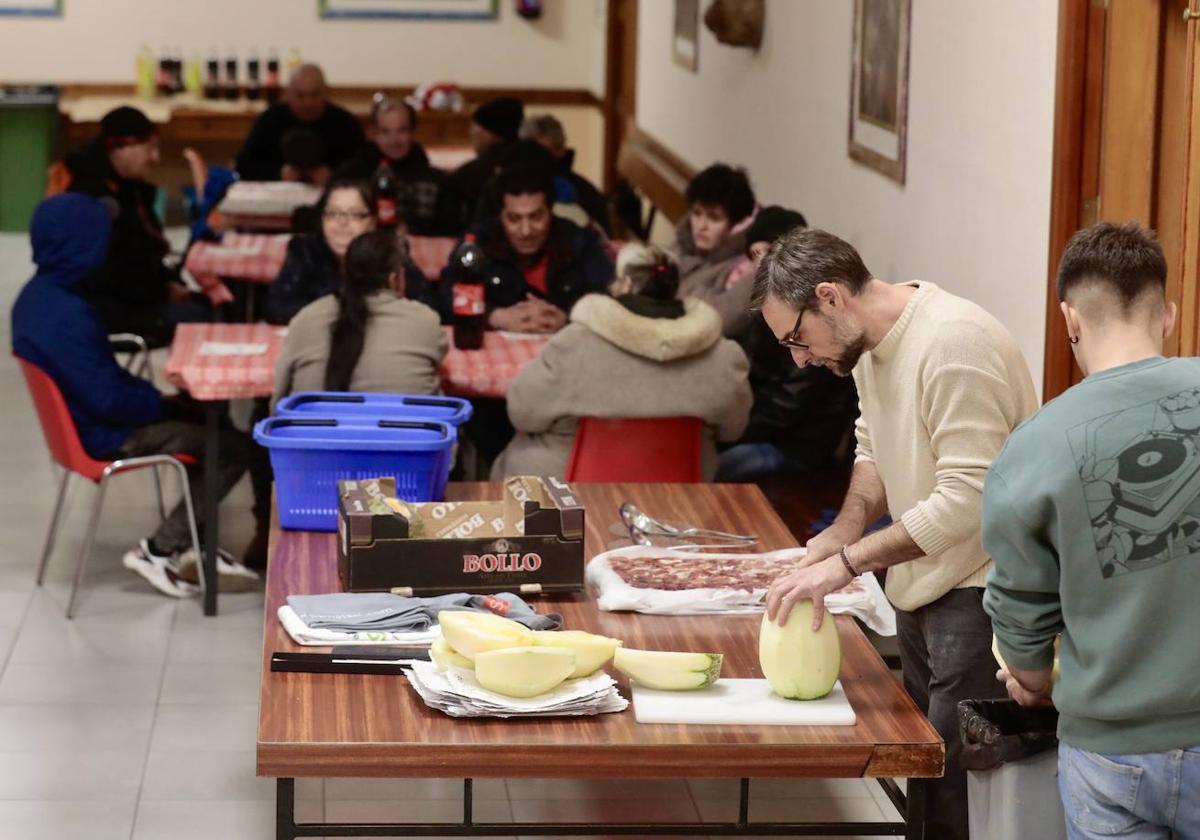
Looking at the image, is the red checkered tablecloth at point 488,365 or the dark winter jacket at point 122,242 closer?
the red checkered tablecloth at point 488,365

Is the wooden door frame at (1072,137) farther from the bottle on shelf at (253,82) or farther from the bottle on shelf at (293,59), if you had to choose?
the bottle on shelf at (293,59)

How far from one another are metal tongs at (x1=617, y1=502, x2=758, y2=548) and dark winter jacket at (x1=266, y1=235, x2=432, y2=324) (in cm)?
→ 253

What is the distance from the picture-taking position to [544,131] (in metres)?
8.67

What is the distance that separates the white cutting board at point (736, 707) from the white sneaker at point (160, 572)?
122 inches

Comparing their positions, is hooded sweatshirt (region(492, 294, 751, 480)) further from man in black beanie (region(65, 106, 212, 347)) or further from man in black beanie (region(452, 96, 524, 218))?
man in black beanie (region(452, 96, 524, 218))

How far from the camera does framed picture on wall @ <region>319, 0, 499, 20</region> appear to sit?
1319cm

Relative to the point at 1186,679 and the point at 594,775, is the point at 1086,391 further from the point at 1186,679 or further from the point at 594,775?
the point at 594,775

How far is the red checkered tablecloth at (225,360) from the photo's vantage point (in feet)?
16.7

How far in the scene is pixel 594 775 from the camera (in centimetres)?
259

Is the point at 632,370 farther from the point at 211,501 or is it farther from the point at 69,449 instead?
the point at 69,449

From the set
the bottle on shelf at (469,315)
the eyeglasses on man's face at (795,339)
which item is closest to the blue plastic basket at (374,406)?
the bottle on shelf at (469,315)

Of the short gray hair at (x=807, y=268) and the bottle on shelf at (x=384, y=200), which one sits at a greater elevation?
the short gray hair at (x=807, y=268)

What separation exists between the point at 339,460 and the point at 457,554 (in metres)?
0.69

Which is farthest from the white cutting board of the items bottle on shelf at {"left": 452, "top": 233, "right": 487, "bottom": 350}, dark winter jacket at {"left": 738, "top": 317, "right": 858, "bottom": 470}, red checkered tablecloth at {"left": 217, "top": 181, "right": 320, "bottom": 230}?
red checkered tablecloth at {"left": 217, "top": 181, "right": 320, "bottom": 230}
